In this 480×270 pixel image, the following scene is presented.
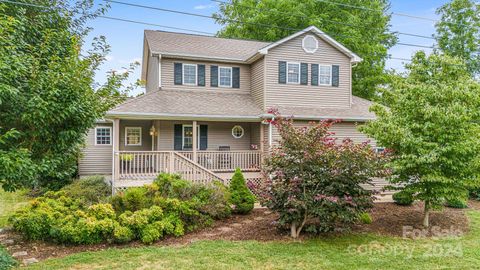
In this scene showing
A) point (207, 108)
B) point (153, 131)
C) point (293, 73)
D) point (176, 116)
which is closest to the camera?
point (176, 116)

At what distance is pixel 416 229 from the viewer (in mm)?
8727

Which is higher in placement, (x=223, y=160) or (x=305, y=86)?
(x=305, y=86)

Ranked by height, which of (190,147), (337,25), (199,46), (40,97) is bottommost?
(190,147)

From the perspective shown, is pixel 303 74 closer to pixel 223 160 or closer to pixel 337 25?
pixel 223 160

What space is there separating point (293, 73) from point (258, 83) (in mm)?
1590

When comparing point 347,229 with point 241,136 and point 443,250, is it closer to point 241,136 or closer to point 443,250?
point 443,250

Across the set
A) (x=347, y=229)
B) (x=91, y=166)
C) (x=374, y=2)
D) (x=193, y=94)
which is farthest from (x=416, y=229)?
(x=374, y=2)

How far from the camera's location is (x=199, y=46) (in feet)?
53.3

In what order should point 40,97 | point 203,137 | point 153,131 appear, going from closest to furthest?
point 40,97 → point 153,131 → point 203,137

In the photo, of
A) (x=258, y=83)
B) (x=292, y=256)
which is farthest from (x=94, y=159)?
(x=292, y=256)

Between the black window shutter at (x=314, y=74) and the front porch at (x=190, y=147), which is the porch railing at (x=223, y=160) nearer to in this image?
the front porch at (x=190, y=147)

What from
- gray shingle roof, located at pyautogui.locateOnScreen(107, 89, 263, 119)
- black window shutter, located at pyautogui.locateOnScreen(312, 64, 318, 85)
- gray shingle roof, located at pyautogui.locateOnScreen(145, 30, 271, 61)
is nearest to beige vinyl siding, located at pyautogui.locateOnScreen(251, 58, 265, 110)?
gray shingle roof, located at pyautogui.locateOnScreen(107, 89, 263, 119)

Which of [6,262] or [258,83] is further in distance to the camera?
[258,83]

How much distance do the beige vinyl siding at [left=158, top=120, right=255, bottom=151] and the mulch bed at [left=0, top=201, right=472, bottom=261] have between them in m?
4.70
